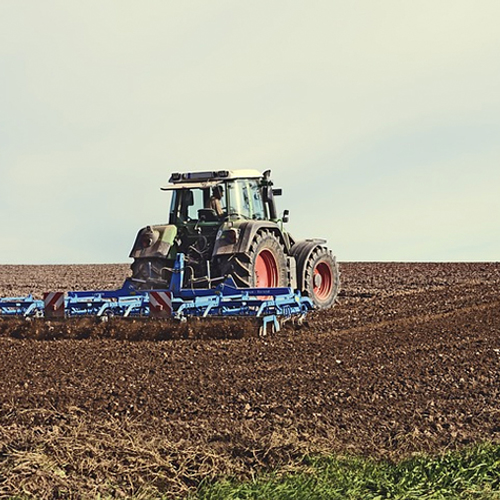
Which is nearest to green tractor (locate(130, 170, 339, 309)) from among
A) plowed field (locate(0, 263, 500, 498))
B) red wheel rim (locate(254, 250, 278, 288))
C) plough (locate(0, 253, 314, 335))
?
red wheel rim (locate(254, 250, 278, 288))

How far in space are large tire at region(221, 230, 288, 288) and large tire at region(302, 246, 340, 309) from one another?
809 millimetres

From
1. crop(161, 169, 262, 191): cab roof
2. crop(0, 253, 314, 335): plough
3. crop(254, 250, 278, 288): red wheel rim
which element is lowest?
crop(0, 253, 314, 335): plough

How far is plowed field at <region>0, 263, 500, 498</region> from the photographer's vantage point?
15.8ft

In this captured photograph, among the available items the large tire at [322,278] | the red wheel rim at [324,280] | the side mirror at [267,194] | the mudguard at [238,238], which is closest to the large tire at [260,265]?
the mudguard at [238,238]

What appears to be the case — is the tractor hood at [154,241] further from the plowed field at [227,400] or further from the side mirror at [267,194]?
the plowed field at [227,400]

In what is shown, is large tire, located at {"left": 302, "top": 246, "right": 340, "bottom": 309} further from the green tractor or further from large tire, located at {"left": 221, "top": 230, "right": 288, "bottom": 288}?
large tire, located at {"left": 221, "top": 230, "right": 288, "bottom": 288}

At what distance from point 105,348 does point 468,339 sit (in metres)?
4.21

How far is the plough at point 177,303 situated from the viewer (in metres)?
9.88

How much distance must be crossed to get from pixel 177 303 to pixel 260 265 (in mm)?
1931

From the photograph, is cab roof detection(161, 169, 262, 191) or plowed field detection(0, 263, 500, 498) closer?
plowed field detection(0, 263, 500, 498)

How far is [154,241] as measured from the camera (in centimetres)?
1152

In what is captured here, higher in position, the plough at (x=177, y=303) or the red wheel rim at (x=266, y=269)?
the red wheel rim at (x=266, y=269)

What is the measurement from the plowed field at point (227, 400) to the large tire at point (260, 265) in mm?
897

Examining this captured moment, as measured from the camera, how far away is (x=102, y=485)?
452cm
